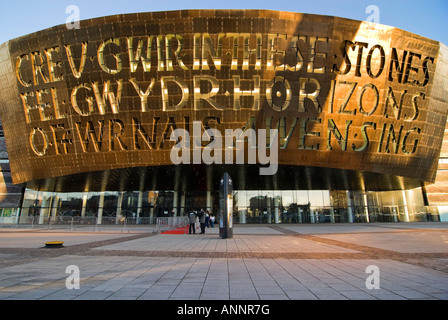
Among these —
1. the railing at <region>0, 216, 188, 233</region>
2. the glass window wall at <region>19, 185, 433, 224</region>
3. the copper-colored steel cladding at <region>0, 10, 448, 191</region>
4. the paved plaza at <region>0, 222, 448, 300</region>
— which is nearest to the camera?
the paved plaza at <region>0, 222, 448, 300</region>

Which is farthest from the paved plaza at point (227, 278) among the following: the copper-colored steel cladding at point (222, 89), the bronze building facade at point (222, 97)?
the copper-colored steel cladding at point (222, 89)

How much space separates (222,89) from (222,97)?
0.88 metres

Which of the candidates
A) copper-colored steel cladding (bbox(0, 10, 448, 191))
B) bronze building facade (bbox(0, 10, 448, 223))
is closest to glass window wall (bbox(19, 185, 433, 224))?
bronze building facade (bbox(0, 10, 448, 223))

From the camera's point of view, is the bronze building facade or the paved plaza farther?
the bronze building facade

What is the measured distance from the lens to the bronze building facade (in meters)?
30.4

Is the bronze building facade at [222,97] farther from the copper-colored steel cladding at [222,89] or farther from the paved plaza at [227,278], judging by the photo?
the paved plaza at [227,278]

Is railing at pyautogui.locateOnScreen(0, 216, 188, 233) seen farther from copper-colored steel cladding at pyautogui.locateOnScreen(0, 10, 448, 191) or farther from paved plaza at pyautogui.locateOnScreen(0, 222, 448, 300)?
paved plaza at pyautogui.locateOnScreen(0, 222, 448, 300)

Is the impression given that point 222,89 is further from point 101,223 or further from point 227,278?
point 227,278

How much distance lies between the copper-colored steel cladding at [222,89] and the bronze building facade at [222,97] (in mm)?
120

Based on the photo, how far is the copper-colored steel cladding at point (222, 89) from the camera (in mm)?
30297

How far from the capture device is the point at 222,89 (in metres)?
31.2

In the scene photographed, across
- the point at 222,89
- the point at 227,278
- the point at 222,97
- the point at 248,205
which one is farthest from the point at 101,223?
the point at 227,278

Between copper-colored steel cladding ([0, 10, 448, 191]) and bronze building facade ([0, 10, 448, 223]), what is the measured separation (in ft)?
0.39
